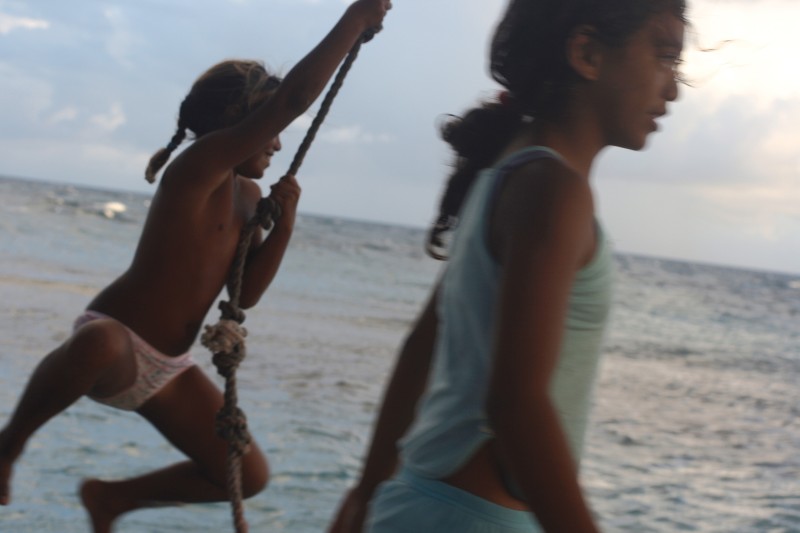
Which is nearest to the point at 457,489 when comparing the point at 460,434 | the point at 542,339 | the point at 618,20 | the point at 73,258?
the point at 460,434

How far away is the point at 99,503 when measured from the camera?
2.69m

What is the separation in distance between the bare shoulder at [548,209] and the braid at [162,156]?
193 cm

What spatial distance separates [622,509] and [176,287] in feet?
9.71

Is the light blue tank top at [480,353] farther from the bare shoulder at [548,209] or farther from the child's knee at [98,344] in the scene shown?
the child's knee at [98,344]

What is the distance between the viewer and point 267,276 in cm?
262

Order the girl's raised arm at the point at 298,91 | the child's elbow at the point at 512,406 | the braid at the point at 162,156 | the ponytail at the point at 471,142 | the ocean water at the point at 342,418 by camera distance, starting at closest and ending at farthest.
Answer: the child's elbow at the point at 512,406 < the ponytail at the point at 471,142 < the girl's raised arm at the point at 298,91 < the braid at the point at 162,156 < the ocean water at the point at 342,418

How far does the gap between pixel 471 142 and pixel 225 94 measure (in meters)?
1.49

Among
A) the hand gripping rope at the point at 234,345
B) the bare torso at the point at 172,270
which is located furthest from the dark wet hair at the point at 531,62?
the bare torso at the point at 172,270

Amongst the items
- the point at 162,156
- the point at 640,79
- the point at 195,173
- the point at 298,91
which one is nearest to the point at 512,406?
the point at 640,79

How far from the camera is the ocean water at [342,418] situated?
4.32m

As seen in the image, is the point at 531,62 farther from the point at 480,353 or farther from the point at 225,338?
the point at 225,338

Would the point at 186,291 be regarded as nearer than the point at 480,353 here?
No

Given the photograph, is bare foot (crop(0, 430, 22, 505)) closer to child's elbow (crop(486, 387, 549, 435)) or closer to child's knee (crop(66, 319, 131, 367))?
child's knee (crop(66, 319, 131, 367))

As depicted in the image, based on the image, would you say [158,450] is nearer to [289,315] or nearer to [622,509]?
[622,509]
